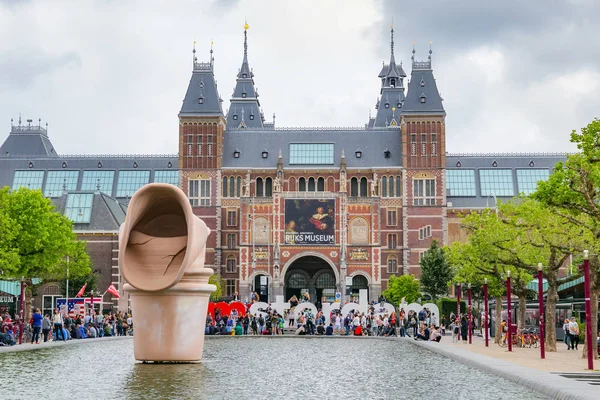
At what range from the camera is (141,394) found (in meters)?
16.9

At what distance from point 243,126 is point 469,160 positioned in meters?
27.5

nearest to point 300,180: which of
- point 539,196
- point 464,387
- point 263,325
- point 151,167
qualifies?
point 151,167

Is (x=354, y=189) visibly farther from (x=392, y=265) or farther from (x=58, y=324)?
(x=58, y=324)

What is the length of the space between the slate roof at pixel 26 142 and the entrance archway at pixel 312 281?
32.9 m

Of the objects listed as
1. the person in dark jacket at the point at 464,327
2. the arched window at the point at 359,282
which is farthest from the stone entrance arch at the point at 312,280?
the person in dark jacket at the point at 464,327

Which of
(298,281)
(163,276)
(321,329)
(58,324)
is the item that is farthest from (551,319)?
(298,281)

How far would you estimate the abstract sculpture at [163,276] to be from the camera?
23797 millimetres

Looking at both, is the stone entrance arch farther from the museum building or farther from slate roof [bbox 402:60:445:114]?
slate roof [bbox 402:60:445:114]

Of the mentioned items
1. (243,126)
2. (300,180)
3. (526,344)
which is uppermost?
(243,126)

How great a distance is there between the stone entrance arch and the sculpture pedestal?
65297 mm

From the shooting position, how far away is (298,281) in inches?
3607

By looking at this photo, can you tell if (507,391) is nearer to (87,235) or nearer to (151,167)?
(87,235)

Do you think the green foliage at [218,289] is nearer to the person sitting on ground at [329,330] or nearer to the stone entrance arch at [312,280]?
the stone entrance arch at [312,280]

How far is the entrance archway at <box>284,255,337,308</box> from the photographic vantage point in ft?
297
